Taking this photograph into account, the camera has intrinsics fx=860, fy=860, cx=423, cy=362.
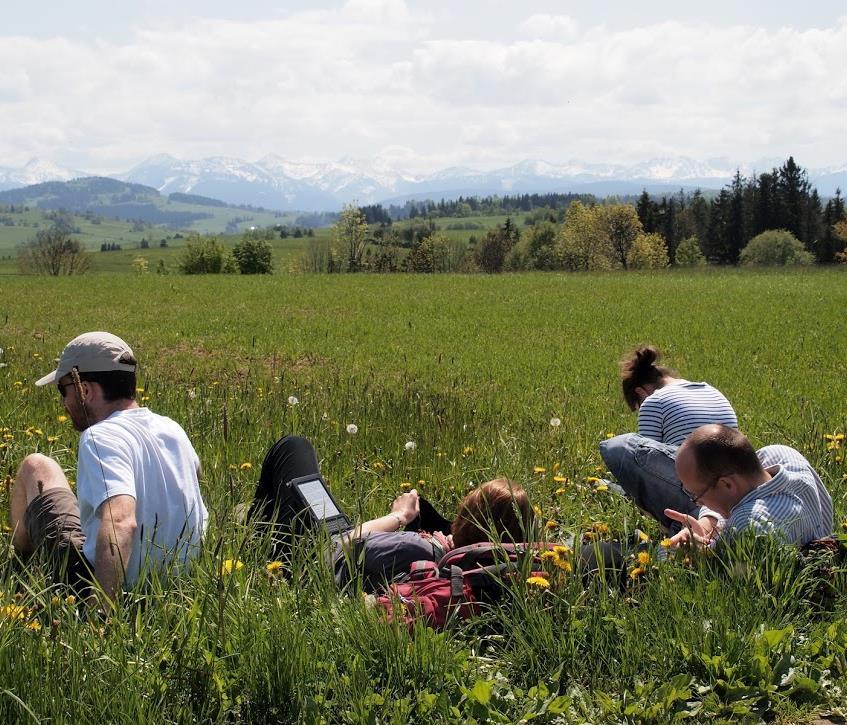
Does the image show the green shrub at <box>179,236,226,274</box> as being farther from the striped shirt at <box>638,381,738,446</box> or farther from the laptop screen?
the laptop screen

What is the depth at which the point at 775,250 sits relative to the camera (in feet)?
276

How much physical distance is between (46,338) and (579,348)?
11.6 m

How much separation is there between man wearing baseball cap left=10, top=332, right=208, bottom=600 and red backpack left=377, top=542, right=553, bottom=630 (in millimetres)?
961

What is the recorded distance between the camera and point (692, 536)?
3.80m

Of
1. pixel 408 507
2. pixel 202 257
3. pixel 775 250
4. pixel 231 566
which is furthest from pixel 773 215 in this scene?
pixel 231 566

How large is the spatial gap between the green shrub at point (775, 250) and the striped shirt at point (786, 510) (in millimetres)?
85026

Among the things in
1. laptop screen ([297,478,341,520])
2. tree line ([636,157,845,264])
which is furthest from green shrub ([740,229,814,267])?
laptop screen ([297,478,341,520])

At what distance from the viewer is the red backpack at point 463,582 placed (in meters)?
3.62

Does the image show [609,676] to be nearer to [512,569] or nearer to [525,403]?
[512,569]

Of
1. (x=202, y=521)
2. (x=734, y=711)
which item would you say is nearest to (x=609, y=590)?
(x=734, y=711)

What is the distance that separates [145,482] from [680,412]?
3515 millimetres

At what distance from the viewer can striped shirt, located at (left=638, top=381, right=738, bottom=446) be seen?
5.69 meters

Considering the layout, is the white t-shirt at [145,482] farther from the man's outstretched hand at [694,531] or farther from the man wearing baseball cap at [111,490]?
the man's outstretched hand at [694,531]

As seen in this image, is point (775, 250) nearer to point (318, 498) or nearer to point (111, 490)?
point (318, 498)
